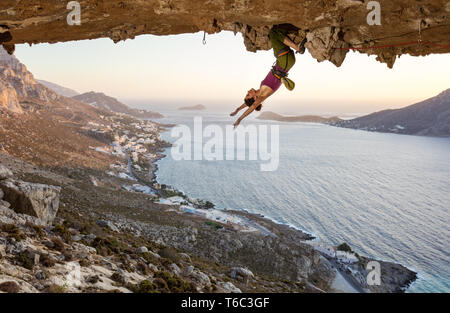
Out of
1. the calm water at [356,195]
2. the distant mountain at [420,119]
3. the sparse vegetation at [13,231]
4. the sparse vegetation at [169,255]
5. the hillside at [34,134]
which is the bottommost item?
the calm water at [356,195]

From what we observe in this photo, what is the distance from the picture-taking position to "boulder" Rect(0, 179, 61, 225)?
8312 mm

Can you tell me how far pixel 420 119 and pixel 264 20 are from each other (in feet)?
395

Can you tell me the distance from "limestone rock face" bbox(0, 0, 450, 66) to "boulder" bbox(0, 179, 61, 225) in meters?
5.95

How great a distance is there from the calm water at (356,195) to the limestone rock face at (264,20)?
2092 cm

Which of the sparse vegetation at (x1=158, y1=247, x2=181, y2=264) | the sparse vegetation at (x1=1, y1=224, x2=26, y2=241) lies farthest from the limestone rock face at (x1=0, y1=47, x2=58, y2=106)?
the sparse vegetation at (x1=1, y1=224, x2=26, y2=241)

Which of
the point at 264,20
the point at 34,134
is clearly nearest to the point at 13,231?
the point at 264,20

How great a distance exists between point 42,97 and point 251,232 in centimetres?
6099

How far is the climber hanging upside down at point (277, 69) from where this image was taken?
3.84 meters

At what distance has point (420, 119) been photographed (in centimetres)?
9881

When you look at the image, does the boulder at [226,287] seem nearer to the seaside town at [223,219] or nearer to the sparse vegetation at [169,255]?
the sparse vegetation at [169,255]

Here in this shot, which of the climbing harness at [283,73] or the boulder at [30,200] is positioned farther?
the boulder at [30,200]

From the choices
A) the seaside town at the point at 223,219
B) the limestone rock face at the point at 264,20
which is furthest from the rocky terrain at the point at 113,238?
the limestone rock face at the point at 264,20
